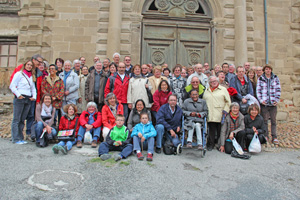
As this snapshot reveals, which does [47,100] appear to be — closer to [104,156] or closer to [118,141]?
[118,141]

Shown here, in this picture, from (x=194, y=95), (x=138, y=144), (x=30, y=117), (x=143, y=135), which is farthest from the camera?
(x=30, y=117)

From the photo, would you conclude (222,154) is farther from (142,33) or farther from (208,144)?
(142,33)

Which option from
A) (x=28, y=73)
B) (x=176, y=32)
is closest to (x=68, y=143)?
(x=28, y=73)

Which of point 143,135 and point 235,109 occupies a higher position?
point 235,109

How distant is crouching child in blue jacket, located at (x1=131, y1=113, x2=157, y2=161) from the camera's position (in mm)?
4922

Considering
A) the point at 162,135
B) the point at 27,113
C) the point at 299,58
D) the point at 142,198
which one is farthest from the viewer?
the point at 299,58

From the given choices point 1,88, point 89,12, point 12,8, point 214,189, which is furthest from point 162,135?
point 12,8

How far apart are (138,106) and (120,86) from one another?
859 mm

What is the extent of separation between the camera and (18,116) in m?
5.67

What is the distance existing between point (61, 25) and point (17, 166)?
678cm

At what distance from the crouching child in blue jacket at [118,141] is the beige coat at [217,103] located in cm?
195

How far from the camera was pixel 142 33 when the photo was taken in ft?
32.3

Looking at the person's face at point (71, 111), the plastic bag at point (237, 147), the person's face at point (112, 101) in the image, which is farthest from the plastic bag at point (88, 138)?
the plastic bag at point (237, 147)

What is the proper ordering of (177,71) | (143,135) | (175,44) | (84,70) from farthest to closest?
(175,44)
(84,70)
(177,71)
(143,135)
